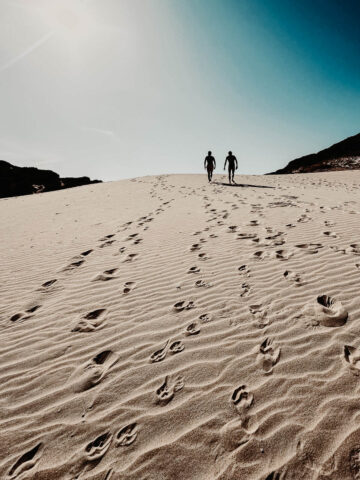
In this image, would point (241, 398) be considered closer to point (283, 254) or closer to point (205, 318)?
point (205, 318)

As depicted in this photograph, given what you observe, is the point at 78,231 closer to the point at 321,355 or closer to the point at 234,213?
the point at 234,213

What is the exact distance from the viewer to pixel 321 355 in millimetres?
2473

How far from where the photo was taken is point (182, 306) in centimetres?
357

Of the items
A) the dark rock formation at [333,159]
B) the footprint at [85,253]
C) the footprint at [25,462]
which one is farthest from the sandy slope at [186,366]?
the dark rock formation at [333,159]

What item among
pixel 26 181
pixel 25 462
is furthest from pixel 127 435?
pixel 26 181

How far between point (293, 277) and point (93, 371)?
3159mm

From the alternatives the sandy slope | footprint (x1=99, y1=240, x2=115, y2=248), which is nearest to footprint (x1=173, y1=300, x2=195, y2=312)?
the sandy slope

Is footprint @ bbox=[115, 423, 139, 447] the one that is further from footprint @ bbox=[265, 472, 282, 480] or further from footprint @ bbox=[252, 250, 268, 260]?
footprint @ bbox=[252, 250, 268, 260]

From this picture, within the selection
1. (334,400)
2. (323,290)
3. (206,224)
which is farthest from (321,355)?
(206,224)

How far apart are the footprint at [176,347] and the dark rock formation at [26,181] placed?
37893 millimetres

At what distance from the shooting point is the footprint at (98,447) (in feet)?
5.99

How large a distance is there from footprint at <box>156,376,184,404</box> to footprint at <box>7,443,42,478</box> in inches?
37.9

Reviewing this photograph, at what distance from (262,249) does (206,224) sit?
2.84 metres

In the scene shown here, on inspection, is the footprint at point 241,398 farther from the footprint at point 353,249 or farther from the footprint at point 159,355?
the footprint at point 353,249
